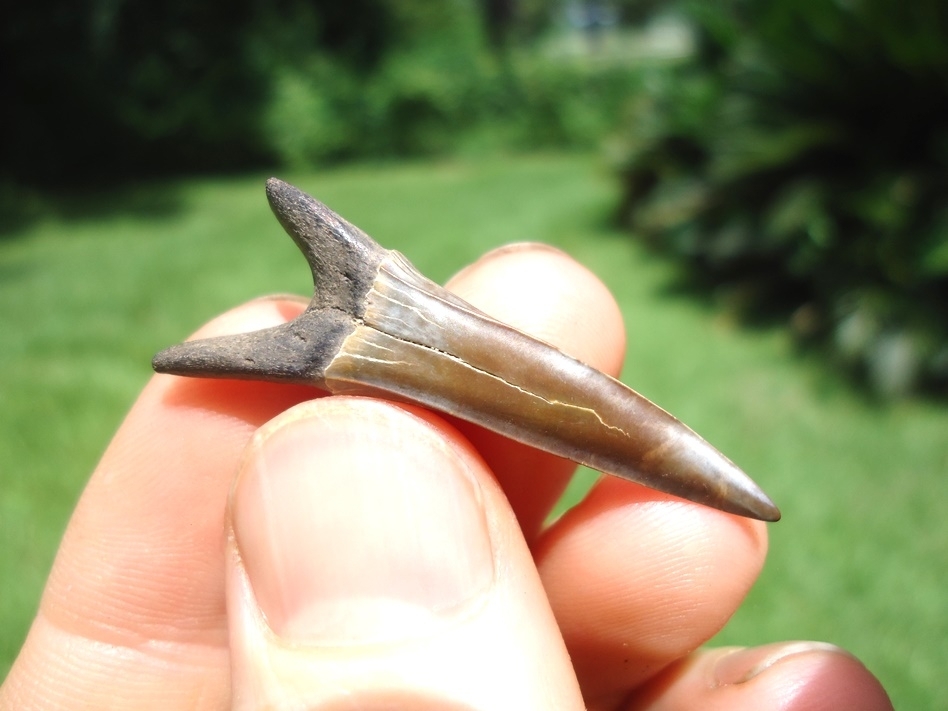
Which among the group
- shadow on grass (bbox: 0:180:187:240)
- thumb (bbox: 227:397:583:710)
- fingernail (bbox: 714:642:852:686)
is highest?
Answer: thumb (bbox: 227:397:583:710)

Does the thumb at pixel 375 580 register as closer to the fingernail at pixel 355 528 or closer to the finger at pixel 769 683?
the fingernail at pixel 355 528

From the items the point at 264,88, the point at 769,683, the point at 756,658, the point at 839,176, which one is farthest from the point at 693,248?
the point at 264,88

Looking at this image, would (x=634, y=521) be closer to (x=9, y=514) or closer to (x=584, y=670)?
(x=584, y=670)

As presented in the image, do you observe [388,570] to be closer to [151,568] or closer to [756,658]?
[151,568]

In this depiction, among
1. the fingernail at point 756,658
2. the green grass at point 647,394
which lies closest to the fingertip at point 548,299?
the fingernail at point 756,658

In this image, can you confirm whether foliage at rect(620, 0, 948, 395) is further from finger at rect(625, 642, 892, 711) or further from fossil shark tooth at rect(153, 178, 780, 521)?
fossil shark tooth at rect(153, 178, 780, 521)

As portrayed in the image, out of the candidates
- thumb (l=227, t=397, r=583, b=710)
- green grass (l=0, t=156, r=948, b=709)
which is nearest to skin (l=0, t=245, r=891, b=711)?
thumb (l=227, t=397, r=583, b=710)
